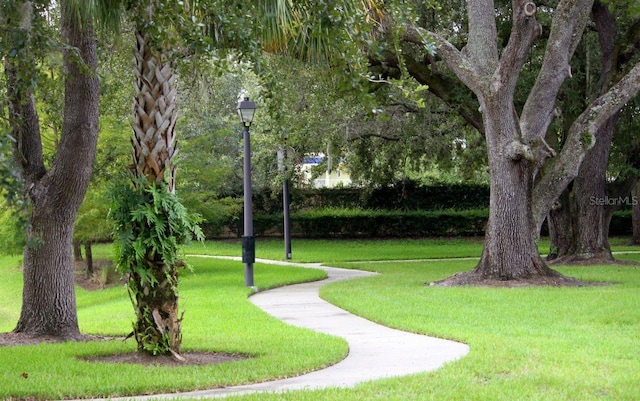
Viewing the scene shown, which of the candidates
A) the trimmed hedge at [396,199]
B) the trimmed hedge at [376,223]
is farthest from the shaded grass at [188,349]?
the trimmed hedge at [396,199]

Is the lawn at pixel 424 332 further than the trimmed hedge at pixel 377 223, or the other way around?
the trimmed hedge at pixel 377 223

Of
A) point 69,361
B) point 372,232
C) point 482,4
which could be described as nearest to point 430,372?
point 69,361

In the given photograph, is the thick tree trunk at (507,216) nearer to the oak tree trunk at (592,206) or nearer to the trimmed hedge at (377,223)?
the oak tree trunk at (592,206)

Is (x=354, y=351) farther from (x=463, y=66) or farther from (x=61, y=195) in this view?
(x=463, y=66)

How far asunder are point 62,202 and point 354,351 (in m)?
4.32

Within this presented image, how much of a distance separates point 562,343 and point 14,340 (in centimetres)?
653

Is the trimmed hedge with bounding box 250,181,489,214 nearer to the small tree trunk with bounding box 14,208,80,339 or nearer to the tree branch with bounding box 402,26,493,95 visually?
the tree branch with bounding box 402,26,493,95

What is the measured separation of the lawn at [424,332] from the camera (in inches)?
291

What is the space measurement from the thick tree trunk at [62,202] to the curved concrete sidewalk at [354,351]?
3189mm

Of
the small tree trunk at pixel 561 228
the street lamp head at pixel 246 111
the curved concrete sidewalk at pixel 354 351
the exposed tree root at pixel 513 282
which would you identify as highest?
the street lamp head at pixel 246 111

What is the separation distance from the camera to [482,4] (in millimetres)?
17938

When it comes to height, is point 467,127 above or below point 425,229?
above

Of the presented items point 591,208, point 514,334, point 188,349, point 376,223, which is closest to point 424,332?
point 514,334

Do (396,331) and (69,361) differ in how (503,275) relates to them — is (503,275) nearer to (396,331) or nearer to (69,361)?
(396,331)
